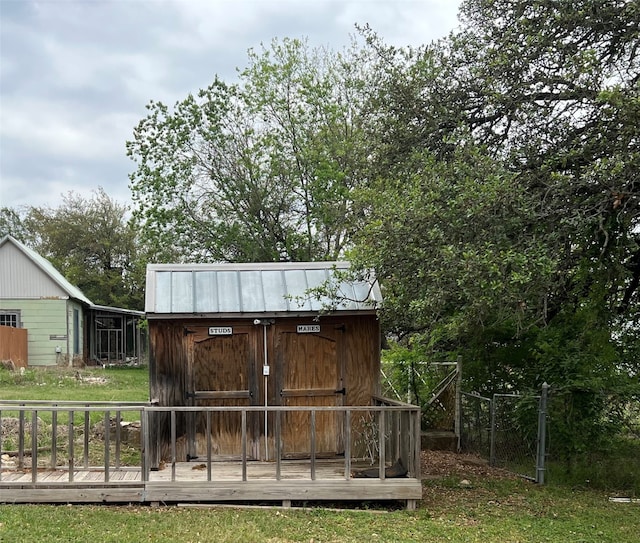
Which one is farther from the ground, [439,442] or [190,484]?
[190,484]

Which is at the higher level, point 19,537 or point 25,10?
point 25,10

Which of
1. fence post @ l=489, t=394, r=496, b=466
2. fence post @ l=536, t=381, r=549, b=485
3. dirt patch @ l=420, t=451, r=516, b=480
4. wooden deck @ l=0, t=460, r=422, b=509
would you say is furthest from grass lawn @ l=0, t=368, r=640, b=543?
fence post @ l=489, t=394, r=496, b=466

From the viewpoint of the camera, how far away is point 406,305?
27.9 ft

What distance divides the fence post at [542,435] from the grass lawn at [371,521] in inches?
15.6

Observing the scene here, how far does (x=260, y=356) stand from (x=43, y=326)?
689 inches

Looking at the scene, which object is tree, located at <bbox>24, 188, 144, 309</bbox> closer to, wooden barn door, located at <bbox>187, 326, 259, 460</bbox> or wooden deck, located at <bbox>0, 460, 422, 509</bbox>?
wooden barn door, located at <bbox>187, 326, 259, 460</bbox>

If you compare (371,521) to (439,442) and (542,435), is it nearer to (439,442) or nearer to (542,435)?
(542,435)

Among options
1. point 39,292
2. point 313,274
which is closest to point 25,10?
point 313,274

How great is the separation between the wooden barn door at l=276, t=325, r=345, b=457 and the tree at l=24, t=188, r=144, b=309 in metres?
29.3

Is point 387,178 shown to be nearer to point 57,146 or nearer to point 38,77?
point 38,77

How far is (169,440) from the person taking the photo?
881 cm

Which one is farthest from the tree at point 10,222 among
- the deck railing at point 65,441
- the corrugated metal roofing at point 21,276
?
the deck railing at point 65,441

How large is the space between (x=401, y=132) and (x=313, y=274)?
8.17ft

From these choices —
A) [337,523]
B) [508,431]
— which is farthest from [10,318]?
[337,523]
